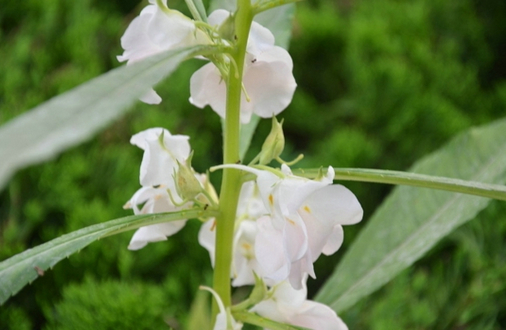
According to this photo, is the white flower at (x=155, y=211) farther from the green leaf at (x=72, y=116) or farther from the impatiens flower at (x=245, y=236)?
the green leaf at (x=72, y=116)

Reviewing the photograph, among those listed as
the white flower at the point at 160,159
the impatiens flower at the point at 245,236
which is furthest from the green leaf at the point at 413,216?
the white flower at the point at 160,159

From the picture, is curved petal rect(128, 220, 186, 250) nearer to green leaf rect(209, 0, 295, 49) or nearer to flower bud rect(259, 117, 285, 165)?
flower bud rect(259, 117, 285, 165)

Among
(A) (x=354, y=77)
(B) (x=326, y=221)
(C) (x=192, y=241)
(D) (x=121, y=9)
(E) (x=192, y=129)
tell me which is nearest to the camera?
(B) (x=326, y=221)

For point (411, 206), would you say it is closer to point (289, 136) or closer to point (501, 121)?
point (501, 121)

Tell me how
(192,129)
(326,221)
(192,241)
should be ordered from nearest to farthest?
(326,221) < (192,241) < (192,129)

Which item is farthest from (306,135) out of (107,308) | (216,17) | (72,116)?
(72,116)

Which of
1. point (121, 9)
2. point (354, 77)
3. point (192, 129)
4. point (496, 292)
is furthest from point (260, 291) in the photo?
point (121, 9)
